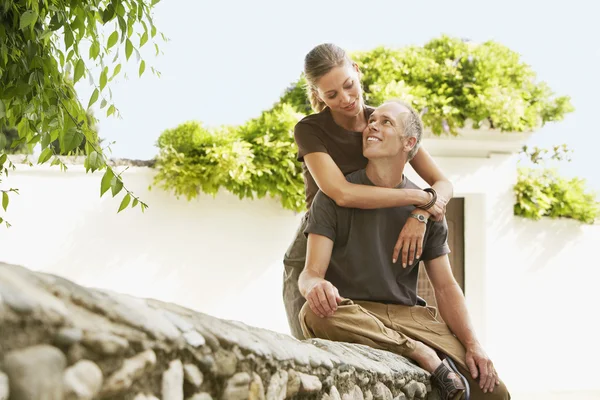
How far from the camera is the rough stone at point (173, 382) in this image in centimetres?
106

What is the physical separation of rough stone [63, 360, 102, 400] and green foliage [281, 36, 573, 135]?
5894 mm

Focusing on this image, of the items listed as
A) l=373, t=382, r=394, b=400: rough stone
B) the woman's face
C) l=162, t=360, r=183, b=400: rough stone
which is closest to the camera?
l=162, t=360, r=183, b=400: rough stone

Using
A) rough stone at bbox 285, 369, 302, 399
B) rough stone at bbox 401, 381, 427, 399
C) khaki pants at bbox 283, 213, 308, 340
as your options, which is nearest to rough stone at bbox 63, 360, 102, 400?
rough stone at bbox 285, 369, 302, 399

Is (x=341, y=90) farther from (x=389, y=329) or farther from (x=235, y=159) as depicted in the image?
(x=235, y=159)

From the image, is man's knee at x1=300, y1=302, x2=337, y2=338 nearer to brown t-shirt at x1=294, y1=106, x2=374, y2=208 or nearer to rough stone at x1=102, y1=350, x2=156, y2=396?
brown t-shirt at x1=294, y1=106, x2=374, y2=208

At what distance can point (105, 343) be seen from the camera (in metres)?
0.95

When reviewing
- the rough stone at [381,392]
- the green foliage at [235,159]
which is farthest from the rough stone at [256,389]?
the green foliage at [235,159]

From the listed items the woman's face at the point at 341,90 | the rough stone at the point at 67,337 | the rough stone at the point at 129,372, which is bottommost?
the rough stone at the point at 129,372

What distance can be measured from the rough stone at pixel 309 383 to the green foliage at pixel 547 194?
6189mm

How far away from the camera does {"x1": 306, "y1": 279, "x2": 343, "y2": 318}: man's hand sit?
2344 millimetres

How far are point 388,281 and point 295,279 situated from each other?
0.49 m

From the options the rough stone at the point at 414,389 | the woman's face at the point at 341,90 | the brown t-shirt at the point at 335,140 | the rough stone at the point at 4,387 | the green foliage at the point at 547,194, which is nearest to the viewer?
the rough stone at the point at 4,387

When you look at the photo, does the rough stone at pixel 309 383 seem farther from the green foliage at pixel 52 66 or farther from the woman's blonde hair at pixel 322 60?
the woman's blonde hair at pixel 322 60

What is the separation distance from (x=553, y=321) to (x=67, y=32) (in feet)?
20.5
